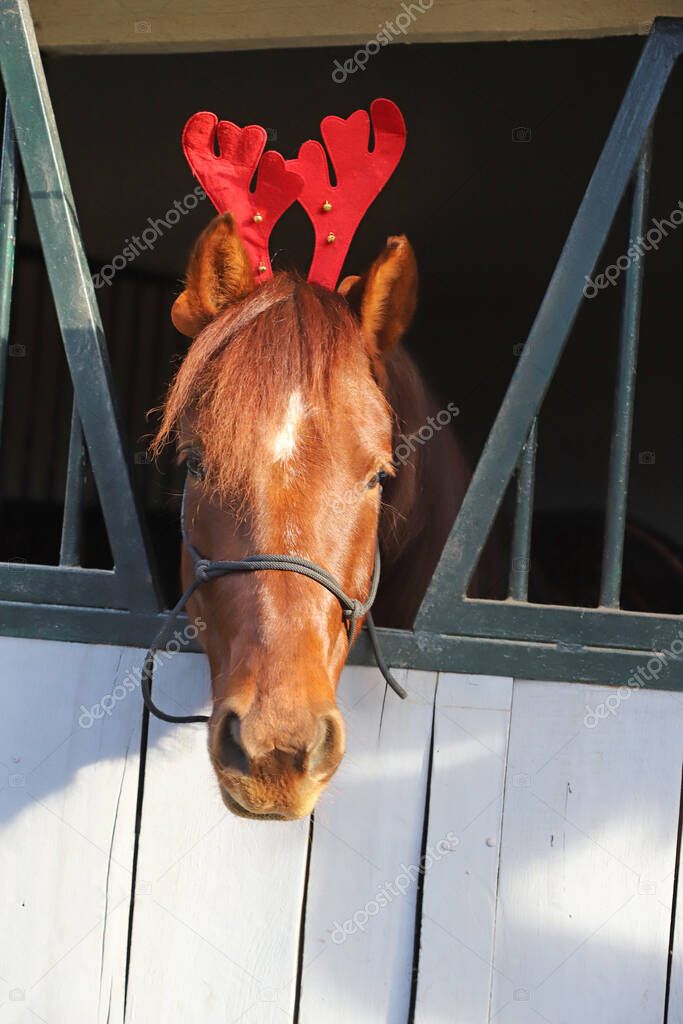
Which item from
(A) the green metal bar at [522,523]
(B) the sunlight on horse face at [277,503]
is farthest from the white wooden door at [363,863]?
(B) the sunlight on horse face at [277,503]

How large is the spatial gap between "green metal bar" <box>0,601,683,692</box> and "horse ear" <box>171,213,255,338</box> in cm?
57

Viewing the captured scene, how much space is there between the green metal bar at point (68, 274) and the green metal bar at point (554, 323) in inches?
23.9

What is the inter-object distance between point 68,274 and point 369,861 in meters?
1.25

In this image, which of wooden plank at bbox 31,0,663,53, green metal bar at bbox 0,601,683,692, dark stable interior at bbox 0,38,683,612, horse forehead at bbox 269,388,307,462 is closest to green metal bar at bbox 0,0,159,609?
green metal bar at bbox 0,601,683,692

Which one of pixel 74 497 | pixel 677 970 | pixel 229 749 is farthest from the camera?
pixel 74 497

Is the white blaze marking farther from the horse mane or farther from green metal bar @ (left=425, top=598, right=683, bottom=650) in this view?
green metal bar @ (left=425, top=598, right=683, bottom=650)

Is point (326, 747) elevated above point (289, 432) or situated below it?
below

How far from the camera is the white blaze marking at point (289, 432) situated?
1350 mm

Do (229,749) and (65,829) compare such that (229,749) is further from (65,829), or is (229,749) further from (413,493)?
(413,493)

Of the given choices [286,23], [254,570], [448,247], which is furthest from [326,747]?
[448,247]

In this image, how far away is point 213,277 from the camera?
1.58m

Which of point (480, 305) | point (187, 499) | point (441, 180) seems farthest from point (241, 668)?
point (480, 305)

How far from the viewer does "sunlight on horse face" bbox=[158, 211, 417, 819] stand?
117cm

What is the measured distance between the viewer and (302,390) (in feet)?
4.61
